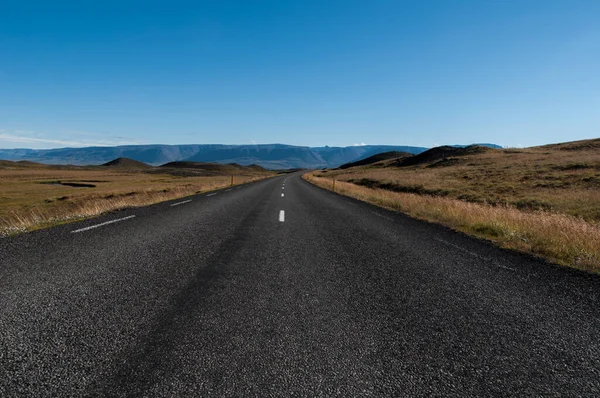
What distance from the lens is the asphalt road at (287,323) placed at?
233cm

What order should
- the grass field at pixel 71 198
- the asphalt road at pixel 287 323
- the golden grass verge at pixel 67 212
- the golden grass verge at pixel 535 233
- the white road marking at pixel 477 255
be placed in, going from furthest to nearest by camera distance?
the grass field at pixel 71 198 → the golden grass verge at pixel 67 212 → the golden grass verge at pixel 535 233 → the white road marking at pixel 477 255 → the asphalt road at pixel 287 323

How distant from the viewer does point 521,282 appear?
481cm

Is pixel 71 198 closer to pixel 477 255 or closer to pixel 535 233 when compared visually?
pixel 477 255

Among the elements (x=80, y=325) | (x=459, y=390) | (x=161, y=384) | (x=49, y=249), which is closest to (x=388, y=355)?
(x=459, y=390)

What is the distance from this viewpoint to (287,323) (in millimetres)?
3205

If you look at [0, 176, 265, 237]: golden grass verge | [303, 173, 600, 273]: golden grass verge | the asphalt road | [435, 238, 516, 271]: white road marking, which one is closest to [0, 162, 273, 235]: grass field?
[0, 176, 265, 237]: golden grass verge

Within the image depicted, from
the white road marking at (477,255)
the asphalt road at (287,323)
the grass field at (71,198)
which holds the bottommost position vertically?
the grass field at (71,198)

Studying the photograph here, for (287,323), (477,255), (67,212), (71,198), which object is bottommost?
(71,198)

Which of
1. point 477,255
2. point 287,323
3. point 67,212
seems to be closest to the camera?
point 287,323

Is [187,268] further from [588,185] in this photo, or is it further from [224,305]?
[588,185]

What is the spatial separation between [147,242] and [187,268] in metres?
2.27

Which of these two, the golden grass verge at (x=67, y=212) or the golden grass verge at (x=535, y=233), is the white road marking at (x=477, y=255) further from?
the golden grass verge at (x=67, y=212)

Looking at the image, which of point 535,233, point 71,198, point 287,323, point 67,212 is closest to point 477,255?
point 535,233

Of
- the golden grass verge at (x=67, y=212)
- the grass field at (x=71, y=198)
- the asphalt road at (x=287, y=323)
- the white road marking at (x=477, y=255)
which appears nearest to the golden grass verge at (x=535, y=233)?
the asphalt road at (x=287, y=323)
